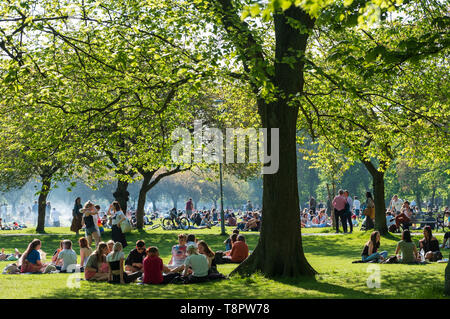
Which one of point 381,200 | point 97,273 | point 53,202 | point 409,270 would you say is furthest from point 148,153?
point 53,202

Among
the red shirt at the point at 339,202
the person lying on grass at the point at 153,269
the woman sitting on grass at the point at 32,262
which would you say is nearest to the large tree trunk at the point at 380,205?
the red shirt at the point at 339,202

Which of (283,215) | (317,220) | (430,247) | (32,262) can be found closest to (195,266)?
(283,215)

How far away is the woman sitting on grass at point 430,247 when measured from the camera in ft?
53.9

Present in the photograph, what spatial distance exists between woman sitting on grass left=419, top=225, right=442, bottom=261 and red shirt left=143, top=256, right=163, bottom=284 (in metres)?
7.61

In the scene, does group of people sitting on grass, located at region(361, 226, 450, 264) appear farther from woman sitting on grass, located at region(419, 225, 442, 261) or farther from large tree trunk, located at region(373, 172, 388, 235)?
large tree trunk, located at region(373, 172, 388, 235)

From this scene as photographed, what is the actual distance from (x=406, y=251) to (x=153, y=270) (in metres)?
6.91

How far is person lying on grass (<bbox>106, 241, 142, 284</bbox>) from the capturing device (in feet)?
42.7

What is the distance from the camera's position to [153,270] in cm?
1310

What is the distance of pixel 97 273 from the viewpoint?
13578mm

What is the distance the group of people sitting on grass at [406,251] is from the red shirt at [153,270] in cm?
585

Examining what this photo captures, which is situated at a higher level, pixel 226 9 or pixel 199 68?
pixel 226 9

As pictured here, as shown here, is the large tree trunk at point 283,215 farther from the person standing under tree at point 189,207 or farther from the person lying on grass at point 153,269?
the person standing under tree at point 189,207

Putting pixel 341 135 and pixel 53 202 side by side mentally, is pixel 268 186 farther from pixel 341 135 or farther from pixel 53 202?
pixel 53 202
